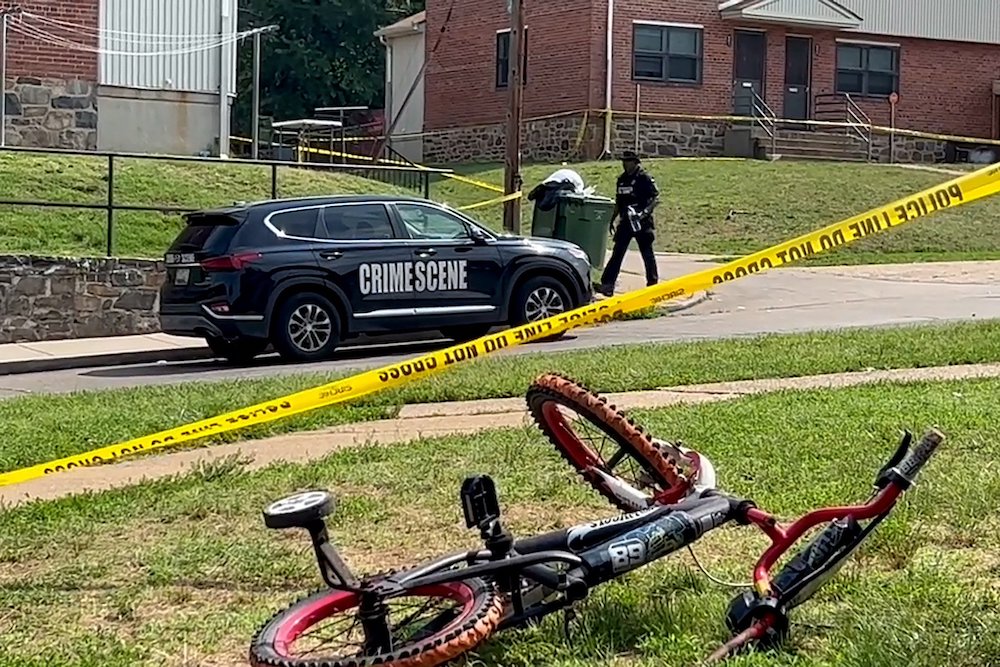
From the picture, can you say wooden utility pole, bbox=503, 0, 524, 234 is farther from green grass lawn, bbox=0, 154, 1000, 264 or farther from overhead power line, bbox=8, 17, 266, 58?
overhead power line, bbox=8, 17, 266, 58

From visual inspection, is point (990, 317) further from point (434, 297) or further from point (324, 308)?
point (324, 308)

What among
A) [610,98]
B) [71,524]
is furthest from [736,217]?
[71,524]

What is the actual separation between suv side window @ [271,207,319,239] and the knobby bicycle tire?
33.6ft

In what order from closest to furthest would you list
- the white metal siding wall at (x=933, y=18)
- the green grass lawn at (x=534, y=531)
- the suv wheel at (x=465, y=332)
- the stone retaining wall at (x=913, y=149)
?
the green grass lawn at (x=534, y=531) → the suv wheel at (x=465, y=332) → the stone retaining wall at (x=913, y=149) → the white metal siding wall at (x=933, y=18)

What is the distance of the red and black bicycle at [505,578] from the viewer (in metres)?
3.80

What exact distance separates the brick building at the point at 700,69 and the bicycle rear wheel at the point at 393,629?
107 feet

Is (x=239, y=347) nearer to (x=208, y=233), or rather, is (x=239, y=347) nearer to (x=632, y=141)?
(x=208, y=233)

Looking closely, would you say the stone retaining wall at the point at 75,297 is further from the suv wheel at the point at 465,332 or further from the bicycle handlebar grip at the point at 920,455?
the bicycle handlebar grip at the point at 920,455

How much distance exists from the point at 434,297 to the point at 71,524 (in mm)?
9484

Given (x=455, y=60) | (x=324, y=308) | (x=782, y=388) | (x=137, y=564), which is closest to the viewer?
(x=137, y=564)

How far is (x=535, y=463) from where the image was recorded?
7.09 m

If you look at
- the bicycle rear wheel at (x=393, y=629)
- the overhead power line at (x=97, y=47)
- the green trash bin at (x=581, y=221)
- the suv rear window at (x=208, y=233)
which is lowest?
the bicycle rear wheel at (x=393, y=629)

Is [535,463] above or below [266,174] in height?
below

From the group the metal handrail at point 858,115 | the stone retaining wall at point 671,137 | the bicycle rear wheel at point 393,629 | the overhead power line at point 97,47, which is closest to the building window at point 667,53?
the stone retaining wall at point 671,137
